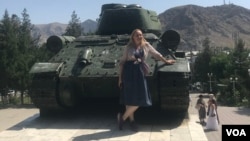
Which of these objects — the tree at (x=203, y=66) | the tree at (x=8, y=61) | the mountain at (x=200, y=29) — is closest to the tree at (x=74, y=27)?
the tree at (x=203, y=66)

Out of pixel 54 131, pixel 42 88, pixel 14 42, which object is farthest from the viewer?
pixel 14 42

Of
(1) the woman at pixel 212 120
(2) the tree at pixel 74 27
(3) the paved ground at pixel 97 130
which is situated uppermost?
(2) the tree at pixel 74 27

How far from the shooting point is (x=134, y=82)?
7824 mm

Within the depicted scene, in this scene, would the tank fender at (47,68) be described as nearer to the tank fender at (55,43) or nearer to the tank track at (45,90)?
the tank track at (45,90)

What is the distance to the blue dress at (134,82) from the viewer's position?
7.79m

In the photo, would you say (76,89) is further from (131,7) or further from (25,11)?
(25,11)

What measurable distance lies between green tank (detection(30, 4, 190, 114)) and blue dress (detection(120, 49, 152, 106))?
0.82 metres

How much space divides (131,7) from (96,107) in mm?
3290

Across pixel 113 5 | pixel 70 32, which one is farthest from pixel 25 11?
pixel 113 5

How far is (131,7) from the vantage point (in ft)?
41.0

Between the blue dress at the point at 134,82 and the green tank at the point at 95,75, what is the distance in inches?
32.4

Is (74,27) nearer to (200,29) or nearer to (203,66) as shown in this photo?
(203,66)

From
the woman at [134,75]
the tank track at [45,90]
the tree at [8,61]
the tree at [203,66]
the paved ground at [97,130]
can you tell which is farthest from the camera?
the tree at [203,66]

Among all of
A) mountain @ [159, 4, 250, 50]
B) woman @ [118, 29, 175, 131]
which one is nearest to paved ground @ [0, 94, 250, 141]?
woman @ [118, 29, 175, 131]
